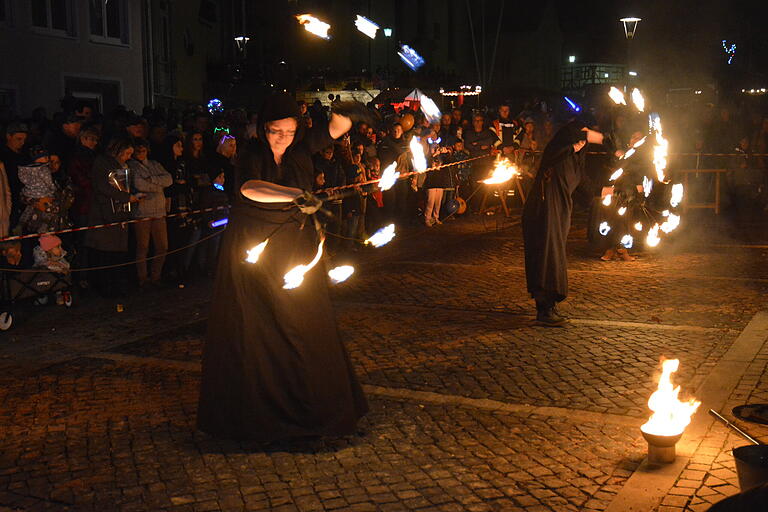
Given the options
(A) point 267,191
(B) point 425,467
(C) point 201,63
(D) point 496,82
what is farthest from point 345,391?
(D) point 496,82

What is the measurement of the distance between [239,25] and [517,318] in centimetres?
3012

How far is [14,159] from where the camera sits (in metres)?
10.3

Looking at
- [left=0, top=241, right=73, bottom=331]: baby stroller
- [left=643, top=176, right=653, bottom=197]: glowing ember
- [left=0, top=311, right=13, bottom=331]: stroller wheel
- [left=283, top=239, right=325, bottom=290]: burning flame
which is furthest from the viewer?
[left=643, top=176, right=653, bottom=197]: glowing ember

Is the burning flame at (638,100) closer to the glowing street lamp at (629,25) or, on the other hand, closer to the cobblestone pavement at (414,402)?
the cobblestone pavement at (414,402)

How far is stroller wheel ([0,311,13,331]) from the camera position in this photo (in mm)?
9445

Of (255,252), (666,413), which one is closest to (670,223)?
(666,413)

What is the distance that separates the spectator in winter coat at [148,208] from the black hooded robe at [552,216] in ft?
15.3

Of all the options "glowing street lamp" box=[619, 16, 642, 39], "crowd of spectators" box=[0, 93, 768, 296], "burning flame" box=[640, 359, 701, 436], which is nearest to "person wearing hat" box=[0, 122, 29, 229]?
"crowd of spectators" box=[0, 93, 768, 296]

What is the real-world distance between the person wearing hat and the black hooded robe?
17.9 feet

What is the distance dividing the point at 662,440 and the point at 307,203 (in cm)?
244

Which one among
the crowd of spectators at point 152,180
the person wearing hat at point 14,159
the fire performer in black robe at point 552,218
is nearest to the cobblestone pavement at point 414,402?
the fire performer in black robe at point 552,218

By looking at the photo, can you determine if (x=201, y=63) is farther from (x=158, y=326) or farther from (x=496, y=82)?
(x=496, y=82)

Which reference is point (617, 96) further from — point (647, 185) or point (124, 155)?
point (124, 155)

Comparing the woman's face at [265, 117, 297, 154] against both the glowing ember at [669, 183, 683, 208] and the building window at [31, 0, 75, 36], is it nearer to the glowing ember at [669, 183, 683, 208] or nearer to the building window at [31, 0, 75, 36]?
the glowing ember at [669, 183, 683, 208]
